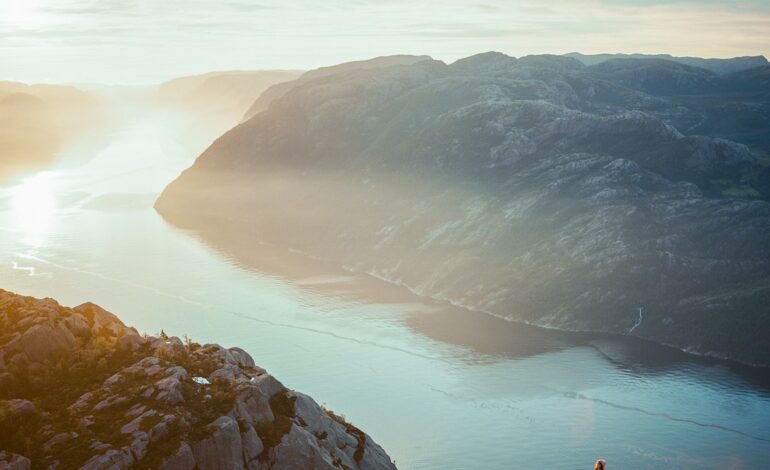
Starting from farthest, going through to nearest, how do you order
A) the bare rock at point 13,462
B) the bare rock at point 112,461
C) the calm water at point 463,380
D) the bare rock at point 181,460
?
the calm water at point 463,380, the bare rock at point 181,460, the bare rock at point 112,461, the bare rock at point 13,462

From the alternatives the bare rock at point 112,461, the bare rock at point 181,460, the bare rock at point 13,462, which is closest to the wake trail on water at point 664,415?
the bare rock at point 181,460

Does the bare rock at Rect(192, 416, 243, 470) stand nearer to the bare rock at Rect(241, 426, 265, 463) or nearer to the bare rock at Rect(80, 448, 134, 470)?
the bare rock at Rect(241, 426, 265, 463)

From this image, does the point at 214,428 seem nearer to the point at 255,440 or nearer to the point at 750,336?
the point at 255,440

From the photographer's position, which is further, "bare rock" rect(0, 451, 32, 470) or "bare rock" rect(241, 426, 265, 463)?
"bare rock" rect(241, 426, 265, 463)

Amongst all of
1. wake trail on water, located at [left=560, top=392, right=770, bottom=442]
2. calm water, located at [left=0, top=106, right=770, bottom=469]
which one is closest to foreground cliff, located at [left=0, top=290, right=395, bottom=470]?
calm water, located at [left=0, top=106, right=770, bottom=469]

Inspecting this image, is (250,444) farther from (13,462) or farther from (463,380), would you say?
(463,380)

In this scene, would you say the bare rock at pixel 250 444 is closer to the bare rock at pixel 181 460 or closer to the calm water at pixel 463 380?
the bare rock at pixel 181 460

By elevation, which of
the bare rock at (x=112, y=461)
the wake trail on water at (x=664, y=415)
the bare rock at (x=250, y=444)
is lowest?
the wake trail on water at (x=664, y=415)

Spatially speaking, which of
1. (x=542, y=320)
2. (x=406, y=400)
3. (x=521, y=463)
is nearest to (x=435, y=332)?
(x=542, y=320)
